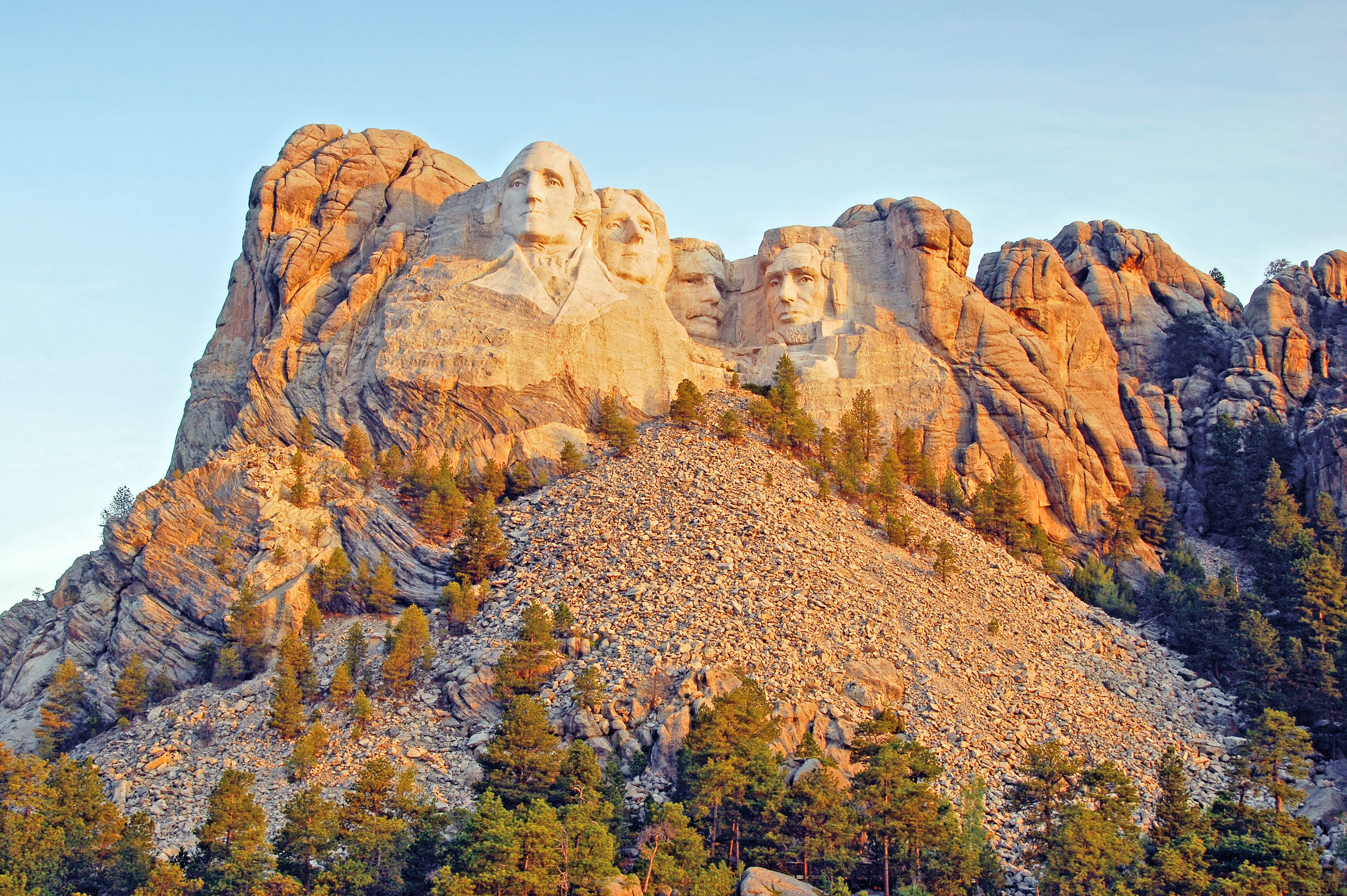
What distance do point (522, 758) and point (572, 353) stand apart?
2641 centimetres

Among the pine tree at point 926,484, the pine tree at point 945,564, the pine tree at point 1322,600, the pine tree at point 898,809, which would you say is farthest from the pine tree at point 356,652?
the pine tree at point 1322,600

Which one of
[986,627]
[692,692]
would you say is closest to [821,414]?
[986,627]

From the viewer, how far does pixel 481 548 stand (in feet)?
193

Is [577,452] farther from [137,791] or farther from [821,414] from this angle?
[137,791]

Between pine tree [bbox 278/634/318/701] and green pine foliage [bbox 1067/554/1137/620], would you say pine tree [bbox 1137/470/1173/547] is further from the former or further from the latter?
pine tree [bbox 278/634/318/701]

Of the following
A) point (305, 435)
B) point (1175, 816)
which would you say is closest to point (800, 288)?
point (305, 435)

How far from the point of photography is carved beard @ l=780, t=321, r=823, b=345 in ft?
252

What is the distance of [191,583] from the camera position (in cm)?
5884

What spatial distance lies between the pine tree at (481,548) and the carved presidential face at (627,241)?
19.3 metres

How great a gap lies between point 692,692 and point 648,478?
16.1m

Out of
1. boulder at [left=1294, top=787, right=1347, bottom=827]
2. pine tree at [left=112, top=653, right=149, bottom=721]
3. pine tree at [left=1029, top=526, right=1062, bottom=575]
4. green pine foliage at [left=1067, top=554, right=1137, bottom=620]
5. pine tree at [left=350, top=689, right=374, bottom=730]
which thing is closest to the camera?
pine tree at [left=350, top=689, right=374, bottom=730]

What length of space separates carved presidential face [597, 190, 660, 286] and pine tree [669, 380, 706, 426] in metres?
7.46

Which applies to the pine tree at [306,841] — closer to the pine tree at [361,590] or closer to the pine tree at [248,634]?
the pine tree at [248,634]

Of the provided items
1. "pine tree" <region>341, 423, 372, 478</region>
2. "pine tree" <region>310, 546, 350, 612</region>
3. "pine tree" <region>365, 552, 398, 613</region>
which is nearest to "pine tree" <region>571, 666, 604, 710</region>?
"pine tree" <region>365, 552, 398, 613</region>
